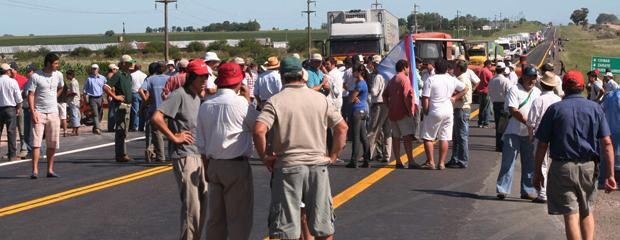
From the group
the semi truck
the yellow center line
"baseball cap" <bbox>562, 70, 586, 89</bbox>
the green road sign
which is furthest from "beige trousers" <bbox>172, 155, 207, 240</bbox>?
the semi truck

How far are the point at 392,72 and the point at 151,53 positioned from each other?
93.9 m

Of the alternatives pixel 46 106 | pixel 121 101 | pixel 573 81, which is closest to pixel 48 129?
pixel 46 106

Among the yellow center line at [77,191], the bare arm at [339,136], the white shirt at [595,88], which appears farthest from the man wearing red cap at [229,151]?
the white shirt at [595,88]

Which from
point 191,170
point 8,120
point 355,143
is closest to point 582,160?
point 191,170

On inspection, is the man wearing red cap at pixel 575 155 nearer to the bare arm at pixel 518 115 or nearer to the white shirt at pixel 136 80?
the bare arm at pixel 518 115

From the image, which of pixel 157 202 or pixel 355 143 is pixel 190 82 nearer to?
pixel 157 202

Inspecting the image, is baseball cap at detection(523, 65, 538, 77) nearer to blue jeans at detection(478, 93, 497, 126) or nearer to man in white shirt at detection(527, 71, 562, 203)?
man in white shirt at detection(527, 71, 562, 203)

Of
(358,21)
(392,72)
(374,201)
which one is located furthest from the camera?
(358,21)

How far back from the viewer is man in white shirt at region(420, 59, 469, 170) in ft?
46.4

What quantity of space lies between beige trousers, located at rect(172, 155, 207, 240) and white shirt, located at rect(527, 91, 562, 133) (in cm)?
401

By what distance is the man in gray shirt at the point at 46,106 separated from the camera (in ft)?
44.3

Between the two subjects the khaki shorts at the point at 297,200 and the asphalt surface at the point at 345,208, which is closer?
the khaki shorts at the point at 297,200

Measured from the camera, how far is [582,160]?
8062 millimetres

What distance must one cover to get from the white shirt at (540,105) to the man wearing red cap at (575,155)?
1.91 metres
